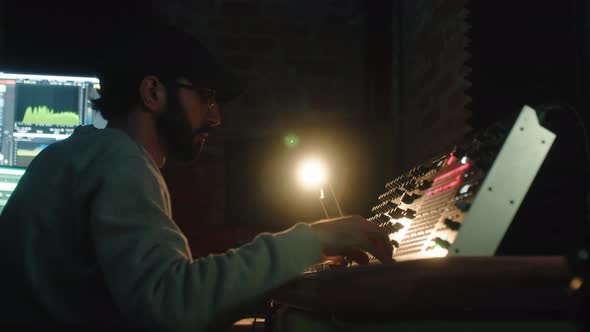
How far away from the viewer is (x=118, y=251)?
937 mm

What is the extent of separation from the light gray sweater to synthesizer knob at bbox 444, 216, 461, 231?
24cm

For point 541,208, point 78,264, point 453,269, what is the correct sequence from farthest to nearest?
point 78,264 → point 541,208 → point 453,269

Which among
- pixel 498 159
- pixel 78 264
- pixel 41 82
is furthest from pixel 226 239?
pixel 498 159

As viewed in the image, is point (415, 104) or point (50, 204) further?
point (415, 104)

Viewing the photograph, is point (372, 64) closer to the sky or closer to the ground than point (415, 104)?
closer to the sky

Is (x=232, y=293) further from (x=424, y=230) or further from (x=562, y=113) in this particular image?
(x=562, y=113)

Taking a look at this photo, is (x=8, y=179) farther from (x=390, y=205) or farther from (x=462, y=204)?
(x=462, y=204)

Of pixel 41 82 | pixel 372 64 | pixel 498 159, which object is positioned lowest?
pixel 498 159

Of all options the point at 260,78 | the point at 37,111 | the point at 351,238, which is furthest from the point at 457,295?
the point at 260,78

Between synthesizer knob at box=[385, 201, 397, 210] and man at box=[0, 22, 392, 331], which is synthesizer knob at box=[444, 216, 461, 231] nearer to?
man at box=[0, 22, 392, 331]

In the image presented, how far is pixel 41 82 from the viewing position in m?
2.30

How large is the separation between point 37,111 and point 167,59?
111 centimetres

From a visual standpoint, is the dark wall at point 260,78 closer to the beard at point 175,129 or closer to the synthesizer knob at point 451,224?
the beard at point 175,129

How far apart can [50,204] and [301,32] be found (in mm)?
2264
